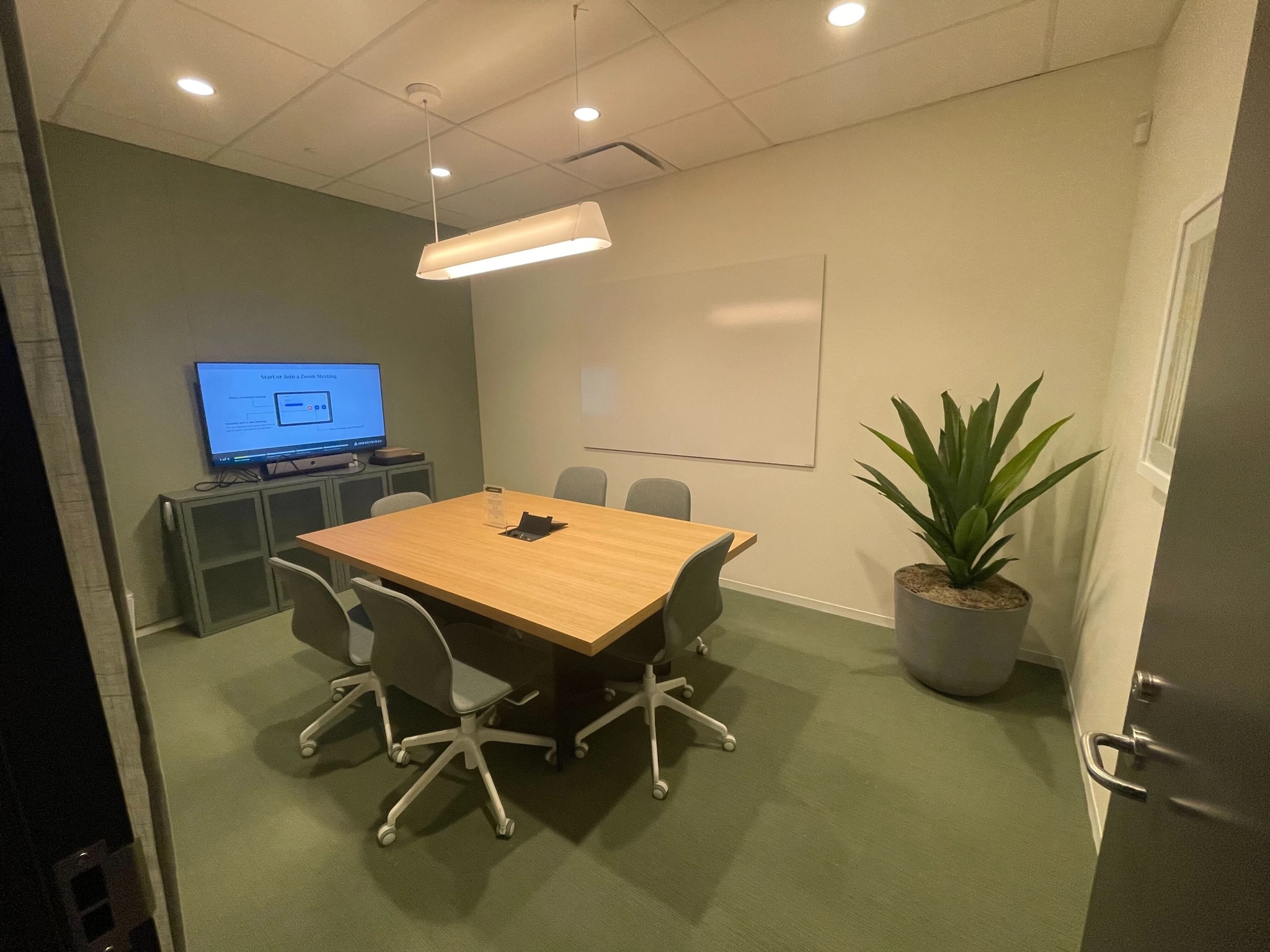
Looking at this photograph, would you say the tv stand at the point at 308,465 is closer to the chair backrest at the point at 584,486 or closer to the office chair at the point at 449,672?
the chair backrest at the point at 584,486

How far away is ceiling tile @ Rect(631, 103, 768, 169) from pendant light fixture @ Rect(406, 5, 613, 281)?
56 cm

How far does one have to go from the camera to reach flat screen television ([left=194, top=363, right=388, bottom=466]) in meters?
3.18

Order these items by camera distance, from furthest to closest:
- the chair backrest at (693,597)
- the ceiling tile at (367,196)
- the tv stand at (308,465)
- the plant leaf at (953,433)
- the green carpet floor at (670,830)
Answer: the ceiling tile at (367,196), the tv stand at (308,465), the plant leaf at (953,433), the chair backrest at (693,597), the green carpet floor at (670,830)

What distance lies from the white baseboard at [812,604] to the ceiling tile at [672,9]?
2.58 m

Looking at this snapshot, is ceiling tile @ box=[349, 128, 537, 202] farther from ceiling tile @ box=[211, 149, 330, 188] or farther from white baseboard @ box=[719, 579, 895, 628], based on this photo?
white baseboard @ box=[719, 579, 895, 628]

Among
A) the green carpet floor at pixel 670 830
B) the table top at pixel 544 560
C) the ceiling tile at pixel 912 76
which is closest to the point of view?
the green carpet floor at pixel 670 830

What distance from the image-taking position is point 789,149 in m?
2.98

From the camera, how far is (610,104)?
2.50 m

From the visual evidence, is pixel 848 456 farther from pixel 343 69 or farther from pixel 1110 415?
pixel 343 69

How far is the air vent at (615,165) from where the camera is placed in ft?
9.92

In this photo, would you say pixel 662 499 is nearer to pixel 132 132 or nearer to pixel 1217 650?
pixel 1217 650

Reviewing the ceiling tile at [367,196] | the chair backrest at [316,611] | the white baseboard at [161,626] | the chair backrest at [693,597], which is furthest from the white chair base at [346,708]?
the ceiling tile at [367,196]

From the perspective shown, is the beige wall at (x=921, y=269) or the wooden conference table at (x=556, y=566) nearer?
the wooden conference table at (x=556, y=566)

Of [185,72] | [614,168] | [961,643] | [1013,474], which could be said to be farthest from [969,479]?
[185,72]
